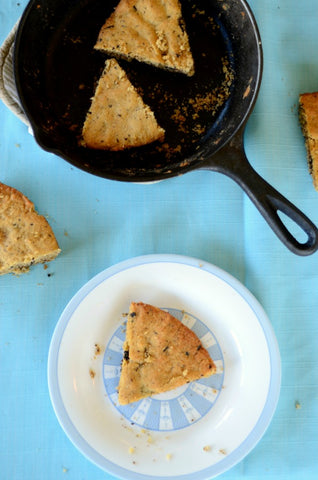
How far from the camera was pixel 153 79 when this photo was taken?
143 cm

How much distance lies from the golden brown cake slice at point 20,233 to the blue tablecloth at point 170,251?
0.06 metres

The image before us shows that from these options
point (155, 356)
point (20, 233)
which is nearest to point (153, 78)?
point (20, 233)

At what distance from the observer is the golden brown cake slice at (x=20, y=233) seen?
1.36m

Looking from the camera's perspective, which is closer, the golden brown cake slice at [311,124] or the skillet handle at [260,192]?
the skillet handle at [260,192]

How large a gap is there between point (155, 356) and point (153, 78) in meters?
0.82

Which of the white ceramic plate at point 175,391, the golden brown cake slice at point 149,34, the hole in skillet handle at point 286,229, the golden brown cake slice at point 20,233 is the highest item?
the golden brown cake slice at point 149,34

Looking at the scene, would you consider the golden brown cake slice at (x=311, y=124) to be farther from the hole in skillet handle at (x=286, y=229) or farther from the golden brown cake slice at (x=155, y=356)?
the golden brown cake slice at (x=155, y=356)

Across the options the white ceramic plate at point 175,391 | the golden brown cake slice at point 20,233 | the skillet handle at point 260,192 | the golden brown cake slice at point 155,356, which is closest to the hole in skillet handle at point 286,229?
the skillet handle at point 260,192

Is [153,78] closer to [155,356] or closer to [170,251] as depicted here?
[170,251]

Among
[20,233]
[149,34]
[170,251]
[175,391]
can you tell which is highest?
[149,34]

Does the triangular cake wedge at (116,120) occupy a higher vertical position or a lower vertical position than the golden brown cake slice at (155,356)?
higher

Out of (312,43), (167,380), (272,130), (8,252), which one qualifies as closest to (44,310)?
(8,252)

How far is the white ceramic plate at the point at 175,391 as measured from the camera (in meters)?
1.34

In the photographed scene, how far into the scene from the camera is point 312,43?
150cm
